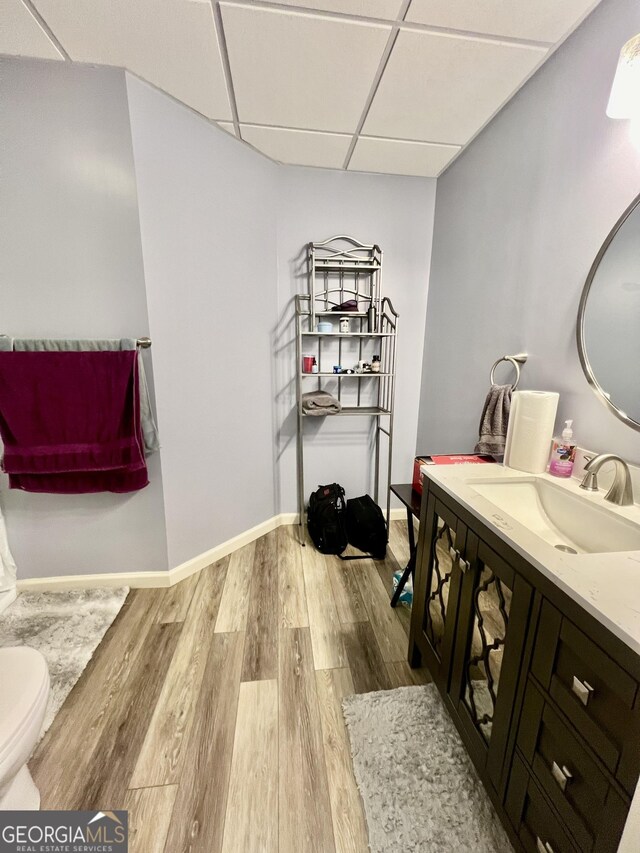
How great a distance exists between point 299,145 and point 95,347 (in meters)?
1.49

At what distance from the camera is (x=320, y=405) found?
2.06 meters

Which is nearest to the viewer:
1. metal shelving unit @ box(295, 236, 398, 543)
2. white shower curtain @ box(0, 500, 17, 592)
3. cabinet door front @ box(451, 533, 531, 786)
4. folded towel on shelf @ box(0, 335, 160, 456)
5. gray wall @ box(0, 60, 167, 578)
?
cabinet door front @ box(451, 533, 531, 786)

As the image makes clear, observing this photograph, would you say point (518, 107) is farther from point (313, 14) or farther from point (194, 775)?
point (194, 775)

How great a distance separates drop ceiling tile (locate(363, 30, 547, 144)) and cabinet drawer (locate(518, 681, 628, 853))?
199 cm

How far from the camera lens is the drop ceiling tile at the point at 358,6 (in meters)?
1.04

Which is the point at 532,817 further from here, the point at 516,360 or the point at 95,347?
the point at 95,347

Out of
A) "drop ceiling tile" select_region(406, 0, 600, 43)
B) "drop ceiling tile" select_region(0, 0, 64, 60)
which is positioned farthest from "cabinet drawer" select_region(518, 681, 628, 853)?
"drop ceiling tile" select_region(0, 0, 64, 60)

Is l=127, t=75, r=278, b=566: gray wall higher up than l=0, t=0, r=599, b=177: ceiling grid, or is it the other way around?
l=0, t=0, r=599, b=177: ceiling grid

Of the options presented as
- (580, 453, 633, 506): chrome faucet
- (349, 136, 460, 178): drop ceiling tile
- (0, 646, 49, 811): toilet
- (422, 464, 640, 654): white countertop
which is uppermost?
(349, 136, 460, 178): drop ceiling tile

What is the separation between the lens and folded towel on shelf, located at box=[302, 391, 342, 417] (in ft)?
6.68

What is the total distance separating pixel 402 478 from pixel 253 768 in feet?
6.12

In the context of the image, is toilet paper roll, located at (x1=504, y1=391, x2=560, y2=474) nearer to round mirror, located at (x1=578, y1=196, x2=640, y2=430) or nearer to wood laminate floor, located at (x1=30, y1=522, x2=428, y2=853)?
round mirror, located at (x1=578, y1=196, x2=640, y2=430)

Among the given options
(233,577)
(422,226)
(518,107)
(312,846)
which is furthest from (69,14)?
(312,846)

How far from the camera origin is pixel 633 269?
0.98 meters
